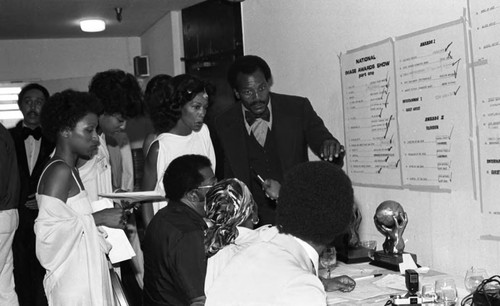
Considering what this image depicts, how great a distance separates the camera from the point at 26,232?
425 cm

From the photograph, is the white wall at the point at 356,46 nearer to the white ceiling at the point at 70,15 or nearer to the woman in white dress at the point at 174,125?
the woman in white dress at the point at 174,125

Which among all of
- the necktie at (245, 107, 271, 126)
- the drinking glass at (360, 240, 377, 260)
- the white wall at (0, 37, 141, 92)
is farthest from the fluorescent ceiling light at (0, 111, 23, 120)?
the drinking glass at (360, 240, 377, 260)

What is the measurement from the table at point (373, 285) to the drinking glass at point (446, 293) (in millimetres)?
122

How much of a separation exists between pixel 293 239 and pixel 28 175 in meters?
3.27

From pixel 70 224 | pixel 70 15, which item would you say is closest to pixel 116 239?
pixel 70 224

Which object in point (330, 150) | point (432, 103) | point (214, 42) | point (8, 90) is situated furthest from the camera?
point (8, 90)

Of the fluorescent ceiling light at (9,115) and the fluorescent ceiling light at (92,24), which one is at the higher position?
the fluorescent ceiling light at (92,24)

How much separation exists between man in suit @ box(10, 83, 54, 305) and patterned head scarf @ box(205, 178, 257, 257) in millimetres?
2279

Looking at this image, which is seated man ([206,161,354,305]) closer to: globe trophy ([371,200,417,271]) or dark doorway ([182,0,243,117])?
globe trophy ([371,200,417,271])

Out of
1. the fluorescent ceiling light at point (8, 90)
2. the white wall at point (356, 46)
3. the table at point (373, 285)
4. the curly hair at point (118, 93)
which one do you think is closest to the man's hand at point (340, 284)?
the table at point (373, 285)

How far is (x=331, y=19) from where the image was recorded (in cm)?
354

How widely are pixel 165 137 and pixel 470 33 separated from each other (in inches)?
57.5

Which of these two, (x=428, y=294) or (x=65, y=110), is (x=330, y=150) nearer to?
(x=428, y=294)

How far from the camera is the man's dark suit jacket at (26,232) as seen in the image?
166 inches
